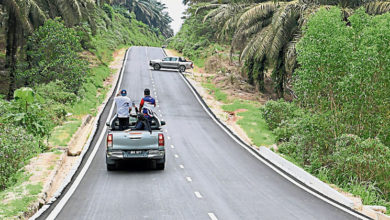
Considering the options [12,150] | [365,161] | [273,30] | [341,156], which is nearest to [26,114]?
[12,150]

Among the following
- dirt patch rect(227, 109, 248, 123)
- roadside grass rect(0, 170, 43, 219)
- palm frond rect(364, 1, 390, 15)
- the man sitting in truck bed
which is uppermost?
palm frond rect(364, 1, 390, 15)

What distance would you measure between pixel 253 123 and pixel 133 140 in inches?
488

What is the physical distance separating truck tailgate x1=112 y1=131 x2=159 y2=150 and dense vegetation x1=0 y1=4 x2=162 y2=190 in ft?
10.1

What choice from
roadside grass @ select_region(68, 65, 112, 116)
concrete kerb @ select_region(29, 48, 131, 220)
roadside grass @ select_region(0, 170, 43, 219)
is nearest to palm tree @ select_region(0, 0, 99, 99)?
roadside grass @ select_region(68, 65, 112, 116)

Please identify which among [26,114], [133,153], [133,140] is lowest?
[133,153]

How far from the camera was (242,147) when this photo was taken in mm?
19219

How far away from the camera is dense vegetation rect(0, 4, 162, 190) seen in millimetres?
13891

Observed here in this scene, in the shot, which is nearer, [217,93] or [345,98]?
[345,98]

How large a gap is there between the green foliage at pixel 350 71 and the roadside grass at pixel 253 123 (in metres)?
3.97

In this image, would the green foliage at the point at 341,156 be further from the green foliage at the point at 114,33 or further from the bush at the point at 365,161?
the green foliage at the point at 114,33

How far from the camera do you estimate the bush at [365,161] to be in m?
13.7

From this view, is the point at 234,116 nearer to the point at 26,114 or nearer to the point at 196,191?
the point at 26,114

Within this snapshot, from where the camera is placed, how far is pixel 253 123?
79.7 ft

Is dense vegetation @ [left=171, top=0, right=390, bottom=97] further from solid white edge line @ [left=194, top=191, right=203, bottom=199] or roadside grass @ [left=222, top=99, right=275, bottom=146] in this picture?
solid white edge line @ [left=194, top=191, right=203, bottom=199]
